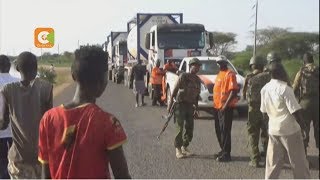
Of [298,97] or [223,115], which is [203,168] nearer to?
[223,115]

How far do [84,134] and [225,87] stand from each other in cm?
523

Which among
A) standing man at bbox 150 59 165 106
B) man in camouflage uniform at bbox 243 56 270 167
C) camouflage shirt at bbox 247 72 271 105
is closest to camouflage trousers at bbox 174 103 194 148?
man in camouflage uniform at bbox 243 56 270 167

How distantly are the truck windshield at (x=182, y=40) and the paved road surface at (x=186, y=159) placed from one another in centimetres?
459

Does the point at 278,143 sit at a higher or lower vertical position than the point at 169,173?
higher

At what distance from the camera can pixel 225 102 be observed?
24.6 feet

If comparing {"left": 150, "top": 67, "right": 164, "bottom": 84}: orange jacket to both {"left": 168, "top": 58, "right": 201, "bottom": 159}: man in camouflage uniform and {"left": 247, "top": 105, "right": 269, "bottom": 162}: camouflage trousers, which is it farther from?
{"left": 247, "top": 105, "right": 269, "bottom": 162}: camouflage trousers

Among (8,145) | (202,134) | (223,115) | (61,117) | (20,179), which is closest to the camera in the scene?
(61,117)

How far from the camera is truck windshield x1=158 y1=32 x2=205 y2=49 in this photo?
55.4ft

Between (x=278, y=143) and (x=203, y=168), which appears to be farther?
(x=203, y=168)

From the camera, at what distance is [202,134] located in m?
10.3

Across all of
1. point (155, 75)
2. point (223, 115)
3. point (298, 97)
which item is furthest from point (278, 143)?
point (155, 75)

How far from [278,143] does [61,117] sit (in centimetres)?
331

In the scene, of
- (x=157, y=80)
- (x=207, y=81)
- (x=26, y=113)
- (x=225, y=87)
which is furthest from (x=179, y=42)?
(x=26, y=113)

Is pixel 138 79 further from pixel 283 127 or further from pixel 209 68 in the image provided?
pixel 283 127
